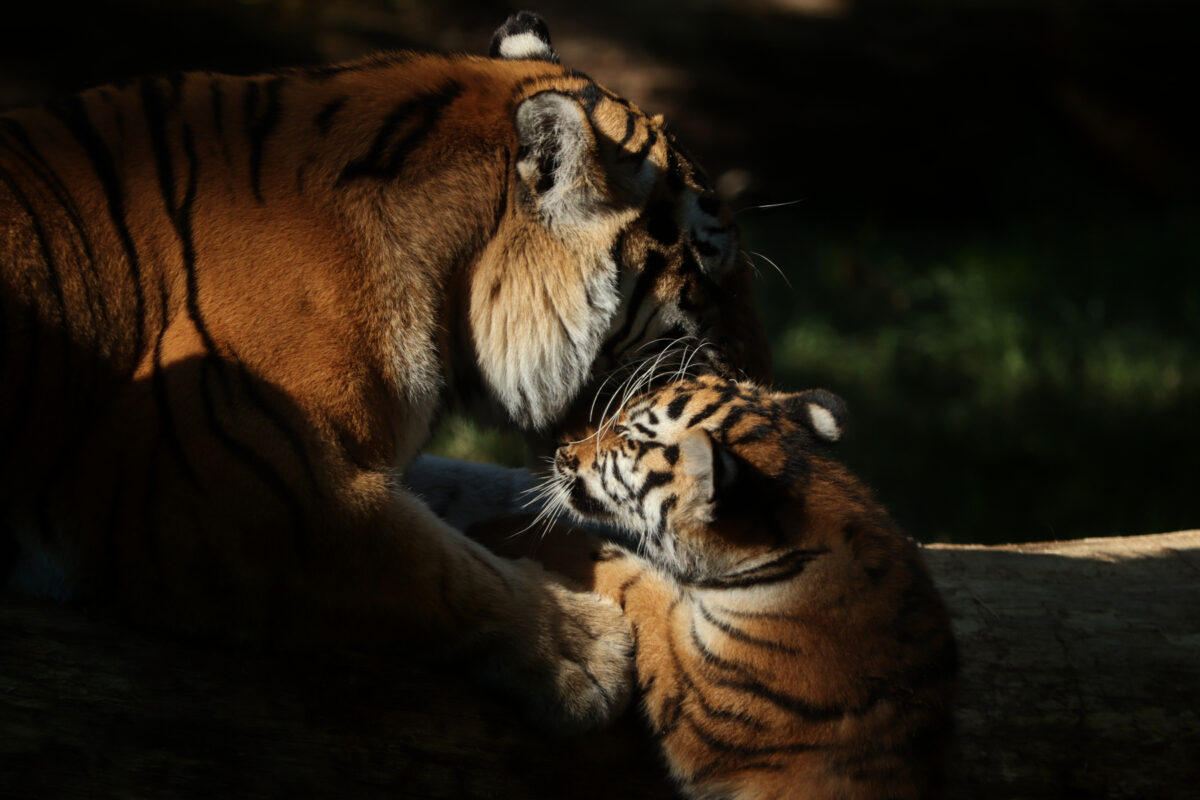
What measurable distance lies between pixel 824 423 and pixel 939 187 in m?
4.43

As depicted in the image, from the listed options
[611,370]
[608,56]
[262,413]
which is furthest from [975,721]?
[608,56]

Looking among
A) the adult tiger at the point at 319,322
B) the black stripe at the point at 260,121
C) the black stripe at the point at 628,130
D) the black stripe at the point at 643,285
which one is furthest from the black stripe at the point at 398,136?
the black stripe at the point at 643,285

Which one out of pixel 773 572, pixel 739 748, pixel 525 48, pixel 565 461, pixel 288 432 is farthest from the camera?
pixel 525 48

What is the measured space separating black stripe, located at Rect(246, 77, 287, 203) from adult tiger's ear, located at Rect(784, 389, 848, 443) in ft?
3.19

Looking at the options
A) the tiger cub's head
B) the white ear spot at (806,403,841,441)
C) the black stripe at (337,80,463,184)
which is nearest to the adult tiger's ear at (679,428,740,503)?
the tiger cub's head

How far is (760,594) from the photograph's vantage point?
181cm

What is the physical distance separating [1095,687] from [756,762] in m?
0.65

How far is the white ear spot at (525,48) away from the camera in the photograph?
222 centimetres

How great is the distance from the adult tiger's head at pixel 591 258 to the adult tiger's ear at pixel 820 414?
0.16 metres

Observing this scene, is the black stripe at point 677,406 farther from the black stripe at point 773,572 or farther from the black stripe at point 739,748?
the black stripe at point 739,748

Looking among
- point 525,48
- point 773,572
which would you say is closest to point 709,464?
point 773,572

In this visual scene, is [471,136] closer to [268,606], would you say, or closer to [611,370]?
[611,370]

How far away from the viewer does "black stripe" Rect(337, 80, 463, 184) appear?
181 centimetres

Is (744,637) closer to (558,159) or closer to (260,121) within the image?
(558,159)
